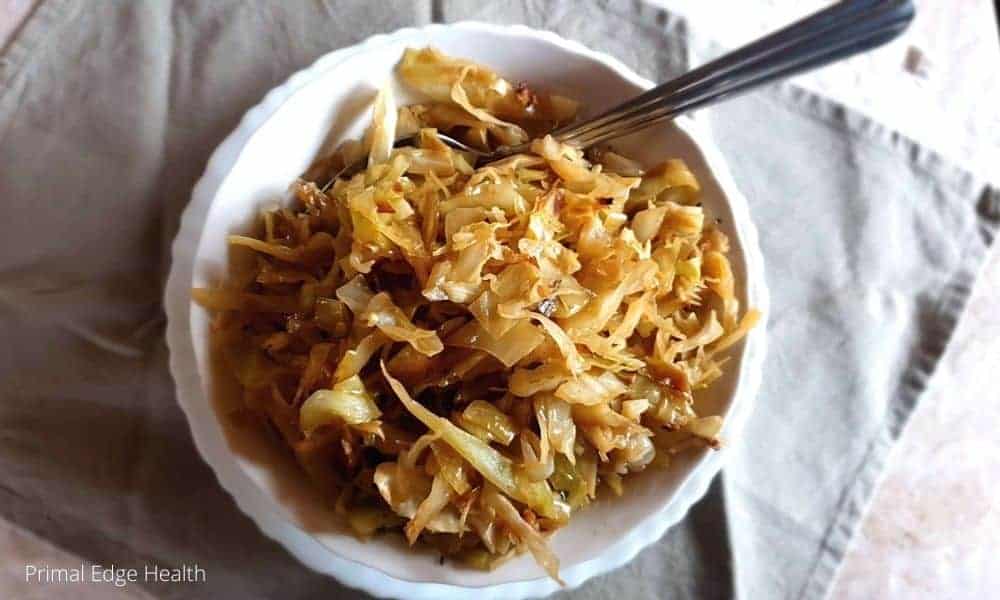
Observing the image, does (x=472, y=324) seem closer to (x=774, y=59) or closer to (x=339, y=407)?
(x=339, y=407)

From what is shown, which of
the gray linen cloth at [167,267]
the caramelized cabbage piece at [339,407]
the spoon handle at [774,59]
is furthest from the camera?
the gray linen cloth at [167,267]

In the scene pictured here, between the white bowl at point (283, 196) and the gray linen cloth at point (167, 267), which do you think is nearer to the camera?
the white bowl at point (283, 196)

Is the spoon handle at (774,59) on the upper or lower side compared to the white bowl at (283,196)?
upper

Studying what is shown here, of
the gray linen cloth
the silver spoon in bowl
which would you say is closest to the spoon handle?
the silver spoon in bowl

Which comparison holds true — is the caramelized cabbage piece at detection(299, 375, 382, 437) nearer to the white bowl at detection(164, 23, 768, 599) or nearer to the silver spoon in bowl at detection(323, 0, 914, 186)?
the white bowl at detection(164, 23, 768, 599)

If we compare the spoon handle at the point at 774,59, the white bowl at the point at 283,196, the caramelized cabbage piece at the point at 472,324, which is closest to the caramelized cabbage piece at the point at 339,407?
the caramelized cabbage piece at the point at 472,324

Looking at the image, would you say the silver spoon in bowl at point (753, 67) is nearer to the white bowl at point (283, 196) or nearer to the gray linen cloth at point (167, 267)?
the white bowl at point (283, 196)

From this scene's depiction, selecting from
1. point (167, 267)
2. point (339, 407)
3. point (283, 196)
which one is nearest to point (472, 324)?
point (339, 407)

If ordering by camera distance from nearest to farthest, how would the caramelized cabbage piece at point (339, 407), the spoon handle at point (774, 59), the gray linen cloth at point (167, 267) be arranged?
the spoon handle at point (774, 59), the caramelized cabbage piece at point (339, 407), the gray linen cloth at point (167, 267)
